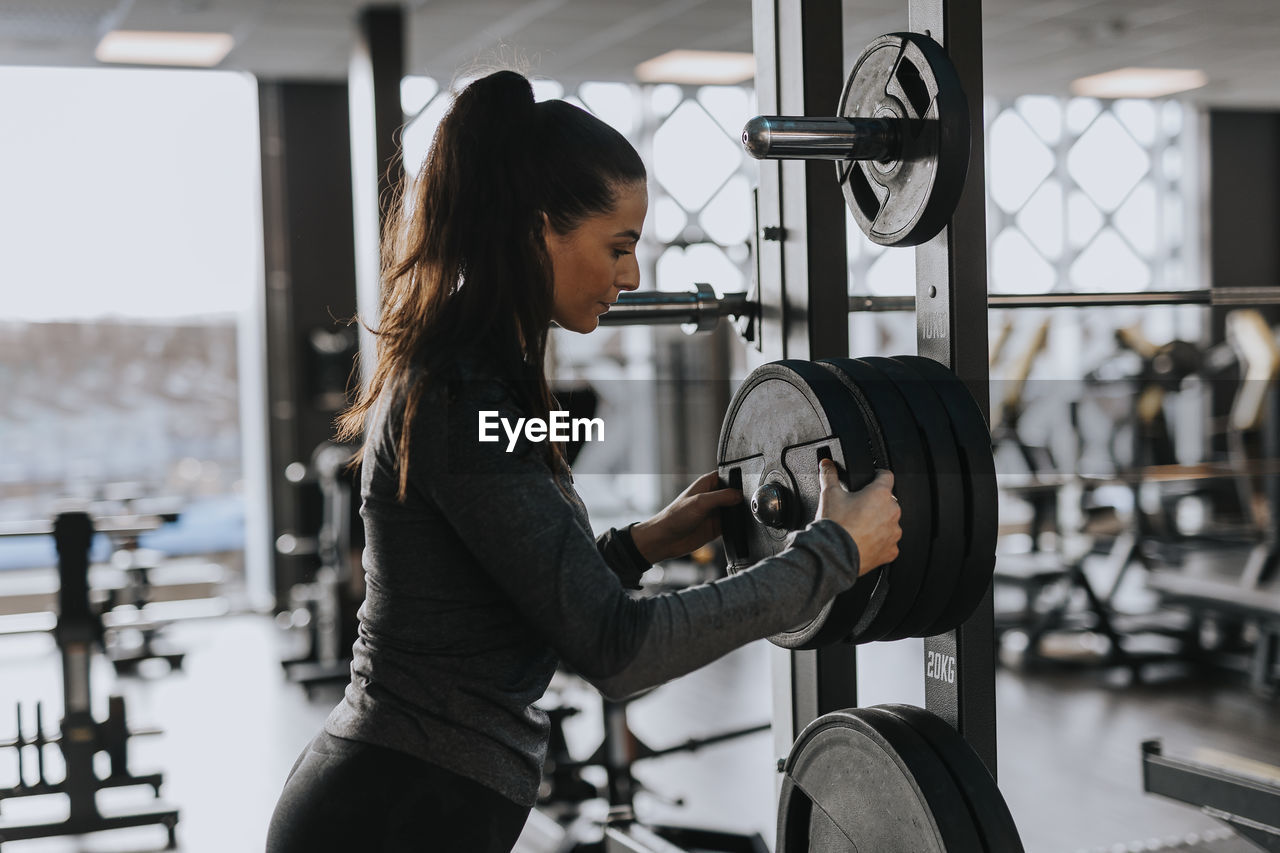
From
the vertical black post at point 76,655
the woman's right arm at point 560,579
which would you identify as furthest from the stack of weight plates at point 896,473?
the vertical black post at point 76,655

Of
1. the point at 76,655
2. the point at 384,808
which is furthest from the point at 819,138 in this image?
the point at 76,655

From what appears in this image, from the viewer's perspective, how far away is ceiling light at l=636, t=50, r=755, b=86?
22.2 feet

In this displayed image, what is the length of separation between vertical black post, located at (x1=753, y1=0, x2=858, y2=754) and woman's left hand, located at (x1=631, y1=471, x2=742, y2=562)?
0.37 metres

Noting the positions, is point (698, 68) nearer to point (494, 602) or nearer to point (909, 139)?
point (909, 139)

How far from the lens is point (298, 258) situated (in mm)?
6918

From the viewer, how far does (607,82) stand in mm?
7379

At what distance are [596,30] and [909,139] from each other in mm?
5034

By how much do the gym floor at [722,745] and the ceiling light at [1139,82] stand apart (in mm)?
4128

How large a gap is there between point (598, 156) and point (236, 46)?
573cm

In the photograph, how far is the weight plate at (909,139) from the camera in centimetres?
135

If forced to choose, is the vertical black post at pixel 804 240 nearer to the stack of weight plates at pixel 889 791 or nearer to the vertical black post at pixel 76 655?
the stack of weight plates at pixel 889 791

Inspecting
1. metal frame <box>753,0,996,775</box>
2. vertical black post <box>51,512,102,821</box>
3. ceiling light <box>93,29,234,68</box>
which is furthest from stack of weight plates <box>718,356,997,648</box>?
ceiling light <box>93,29,234,68</box>

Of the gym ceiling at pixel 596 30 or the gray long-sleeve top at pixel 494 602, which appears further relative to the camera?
the gym ceiling at pixel 596 30

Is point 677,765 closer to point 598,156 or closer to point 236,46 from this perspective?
point 598,156
